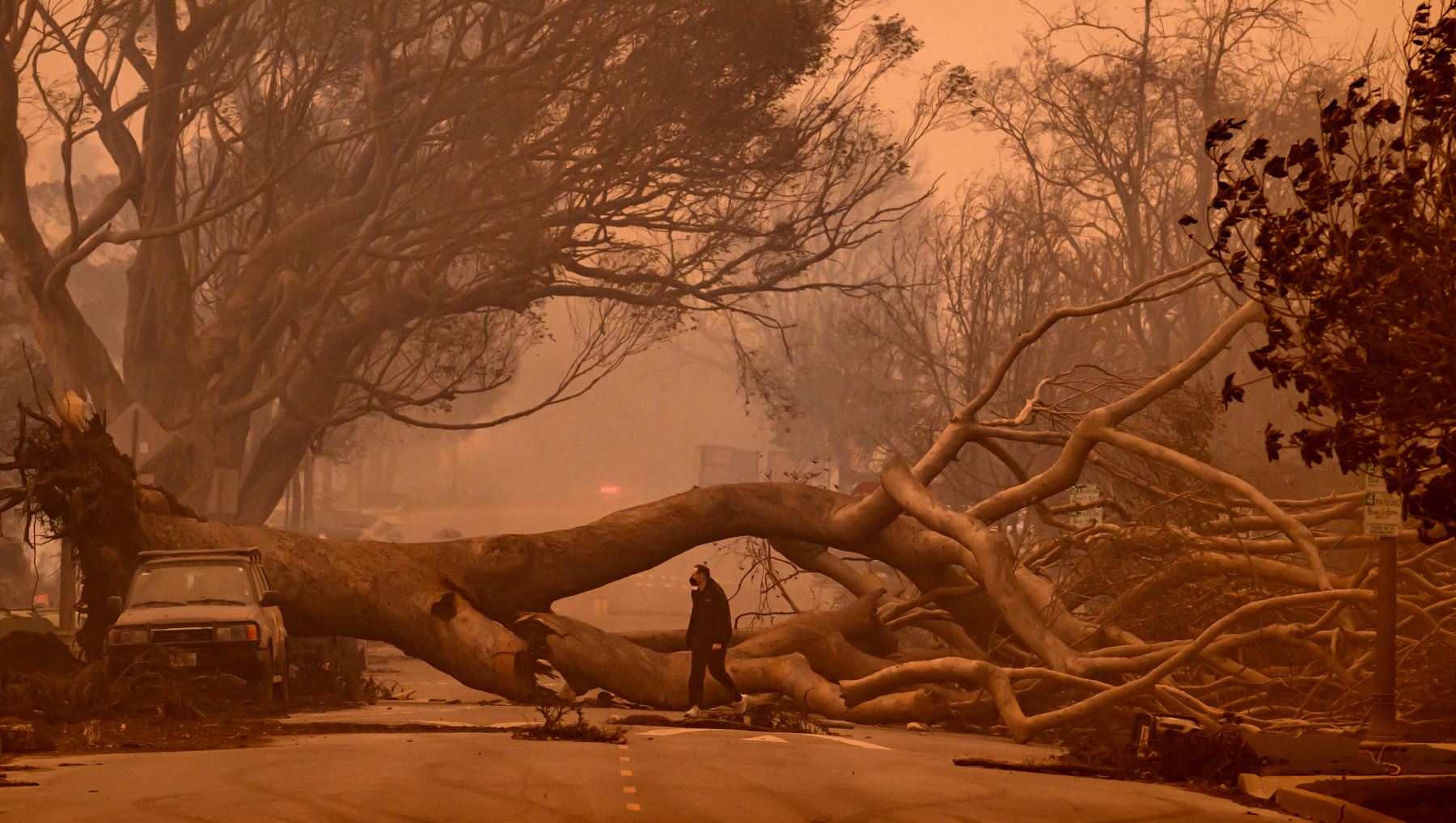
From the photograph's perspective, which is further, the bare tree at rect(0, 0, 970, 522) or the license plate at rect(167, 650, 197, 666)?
the bare tree at rect(0, 0, 970, 522)

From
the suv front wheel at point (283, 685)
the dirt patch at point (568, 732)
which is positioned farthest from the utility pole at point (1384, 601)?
the suv front wheel at point (283, 685)

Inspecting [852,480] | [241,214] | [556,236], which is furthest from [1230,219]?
[852,480]

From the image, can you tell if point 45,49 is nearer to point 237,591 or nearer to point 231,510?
point 231,510

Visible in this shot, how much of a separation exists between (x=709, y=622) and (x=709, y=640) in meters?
0.25

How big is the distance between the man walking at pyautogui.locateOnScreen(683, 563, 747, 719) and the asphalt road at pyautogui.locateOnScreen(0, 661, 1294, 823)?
2467 mm

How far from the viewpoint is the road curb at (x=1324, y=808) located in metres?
10.3

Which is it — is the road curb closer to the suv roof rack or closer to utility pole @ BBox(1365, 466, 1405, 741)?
utility pole @ BBox(1365, 466, 1405, 741)

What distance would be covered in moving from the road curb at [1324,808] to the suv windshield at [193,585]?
10.0 metres

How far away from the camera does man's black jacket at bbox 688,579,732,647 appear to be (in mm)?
17234

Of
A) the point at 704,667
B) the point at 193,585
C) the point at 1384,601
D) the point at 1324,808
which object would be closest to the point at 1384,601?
the point at 1384,601

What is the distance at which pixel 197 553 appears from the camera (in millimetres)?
17094

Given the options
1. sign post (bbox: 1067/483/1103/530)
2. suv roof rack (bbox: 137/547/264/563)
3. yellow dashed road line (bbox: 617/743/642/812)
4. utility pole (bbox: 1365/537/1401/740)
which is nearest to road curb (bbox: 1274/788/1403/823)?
utility pole (bbox: 1365/537/1401/740)

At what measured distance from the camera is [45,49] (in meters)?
27.2

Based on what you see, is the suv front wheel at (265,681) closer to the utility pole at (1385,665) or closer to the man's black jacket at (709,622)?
the man's black jacket at (709,622)
